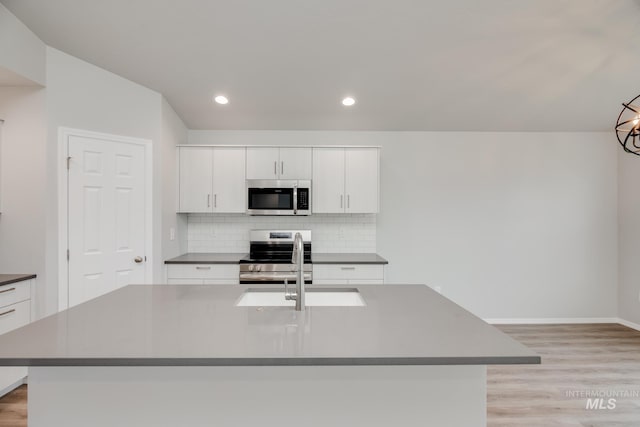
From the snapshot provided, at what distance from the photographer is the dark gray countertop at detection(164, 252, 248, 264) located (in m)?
3.82

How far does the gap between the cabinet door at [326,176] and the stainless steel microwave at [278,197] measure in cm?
14

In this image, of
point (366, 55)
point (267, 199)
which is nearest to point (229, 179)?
point (267, 199)

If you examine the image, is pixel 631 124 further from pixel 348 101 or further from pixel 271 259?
pixel 271 259

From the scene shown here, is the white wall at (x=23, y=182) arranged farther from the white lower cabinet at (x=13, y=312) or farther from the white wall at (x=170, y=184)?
the white wall at (x=170, y=184)

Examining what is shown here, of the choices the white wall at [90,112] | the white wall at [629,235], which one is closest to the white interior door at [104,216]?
the white wall at [90,112]

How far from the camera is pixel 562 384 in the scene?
9.79 feet

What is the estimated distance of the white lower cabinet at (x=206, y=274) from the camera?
12.6ft

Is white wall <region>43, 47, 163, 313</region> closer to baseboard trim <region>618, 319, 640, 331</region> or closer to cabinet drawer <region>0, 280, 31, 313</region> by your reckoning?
cabinet drawer <region>0, 280, 31, 313</region>

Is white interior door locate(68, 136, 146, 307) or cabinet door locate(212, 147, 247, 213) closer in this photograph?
white interior door locate(68, 136, 146, 307)

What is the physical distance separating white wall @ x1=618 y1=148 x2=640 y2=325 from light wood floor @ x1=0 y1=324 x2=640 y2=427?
1.40ft

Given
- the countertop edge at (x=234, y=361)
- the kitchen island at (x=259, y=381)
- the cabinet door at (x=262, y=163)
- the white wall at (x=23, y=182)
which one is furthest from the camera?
the cabinet door at (x=262, y=163)

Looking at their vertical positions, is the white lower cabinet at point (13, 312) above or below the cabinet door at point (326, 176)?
below

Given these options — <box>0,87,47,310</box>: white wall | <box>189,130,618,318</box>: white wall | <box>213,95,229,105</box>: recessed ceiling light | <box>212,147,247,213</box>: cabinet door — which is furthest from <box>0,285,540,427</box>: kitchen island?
<box>189,130,618,318</box>: white wall

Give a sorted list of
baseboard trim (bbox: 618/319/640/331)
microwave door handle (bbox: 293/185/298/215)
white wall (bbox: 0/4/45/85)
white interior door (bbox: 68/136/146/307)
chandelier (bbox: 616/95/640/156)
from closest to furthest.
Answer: chandelier (bbox: 616/95/640/156) → white wall (bbox: 0/4/45/85) → white interior door (bbox: 68/136/146/307) → microwave door handle (bbox: 293/185/298/215) → baseboard trim (bbox: 618/319/640/331)
